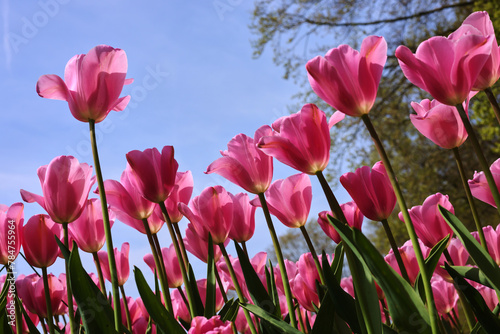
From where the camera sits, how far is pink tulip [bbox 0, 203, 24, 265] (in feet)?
3.92

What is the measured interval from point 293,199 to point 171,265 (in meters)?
0.51

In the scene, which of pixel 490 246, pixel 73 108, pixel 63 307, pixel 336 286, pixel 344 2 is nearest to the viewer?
pixel 336 286

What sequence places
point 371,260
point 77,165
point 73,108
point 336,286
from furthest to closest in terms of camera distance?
point 77,165 < point 73,108 < point 336,286 < point 371,260

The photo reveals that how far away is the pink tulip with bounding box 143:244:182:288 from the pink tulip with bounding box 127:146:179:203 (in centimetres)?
44

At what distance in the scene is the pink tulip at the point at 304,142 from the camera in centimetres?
89

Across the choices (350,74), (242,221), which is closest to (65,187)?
(242,221)

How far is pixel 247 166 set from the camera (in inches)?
41.2

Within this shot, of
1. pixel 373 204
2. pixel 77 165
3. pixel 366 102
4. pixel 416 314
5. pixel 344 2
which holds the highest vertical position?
pixel 344 2

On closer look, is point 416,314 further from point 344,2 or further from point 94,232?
point 344,2

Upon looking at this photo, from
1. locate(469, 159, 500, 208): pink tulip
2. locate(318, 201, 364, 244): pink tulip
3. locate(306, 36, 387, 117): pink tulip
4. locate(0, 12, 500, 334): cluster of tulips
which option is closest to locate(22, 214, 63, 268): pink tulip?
locate(0, 12, 500, 334): cluster of tulips

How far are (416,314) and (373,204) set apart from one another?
0.33 meters

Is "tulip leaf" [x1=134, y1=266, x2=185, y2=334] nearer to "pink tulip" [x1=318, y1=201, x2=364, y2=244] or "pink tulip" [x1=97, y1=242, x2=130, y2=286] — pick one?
"pink tulip" [x1=318, y1=201, x2=364, y2=244]

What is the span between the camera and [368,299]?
728 millimetres

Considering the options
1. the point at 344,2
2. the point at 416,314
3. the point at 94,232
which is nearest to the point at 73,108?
the point at 94,232
